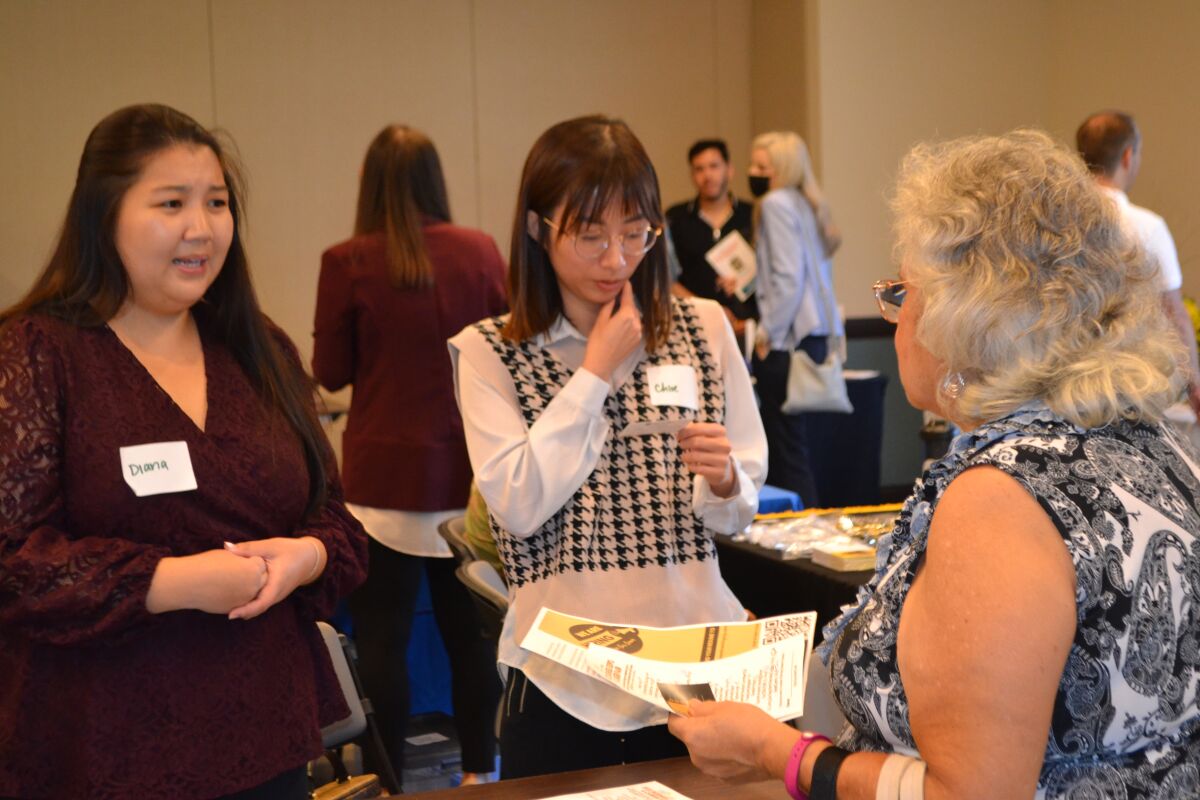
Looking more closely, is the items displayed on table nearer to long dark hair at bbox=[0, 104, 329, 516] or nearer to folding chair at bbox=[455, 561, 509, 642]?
folding chair at bbox=[455, 561, 509, 642]

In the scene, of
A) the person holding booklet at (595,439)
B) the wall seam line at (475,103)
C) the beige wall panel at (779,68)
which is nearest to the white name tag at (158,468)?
the person holding booklet at (595,439)

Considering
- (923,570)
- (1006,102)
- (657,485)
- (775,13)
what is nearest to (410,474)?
(657,485)

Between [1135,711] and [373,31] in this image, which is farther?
[373,31]

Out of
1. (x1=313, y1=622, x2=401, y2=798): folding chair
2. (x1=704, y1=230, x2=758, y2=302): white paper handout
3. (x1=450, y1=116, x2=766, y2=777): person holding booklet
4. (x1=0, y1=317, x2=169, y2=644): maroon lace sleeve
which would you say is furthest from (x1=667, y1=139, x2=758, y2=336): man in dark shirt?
(x1=0, y1=317, x2=169, y2=644): maroon lace sleeve

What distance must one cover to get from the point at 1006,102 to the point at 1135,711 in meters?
7.11

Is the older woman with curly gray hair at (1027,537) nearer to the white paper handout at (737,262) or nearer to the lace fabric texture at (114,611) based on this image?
the lace fabric texture at (114,611)

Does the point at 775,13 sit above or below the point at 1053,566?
above

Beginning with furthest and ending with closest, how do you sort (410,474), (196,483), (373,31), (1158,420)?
(373,31) → (410,474) → (196,483) → (1158,420)

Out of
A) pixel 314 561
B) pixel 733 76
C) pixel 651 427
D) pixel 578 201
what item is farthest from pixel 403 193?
pixel 733 76

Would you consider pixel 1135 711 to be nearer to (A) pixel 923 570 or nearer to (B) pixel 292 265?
(A) pixel 923 570

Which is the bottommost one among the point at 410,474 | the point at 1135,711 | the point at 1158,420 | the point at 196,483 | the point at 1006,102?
the point at 410,474

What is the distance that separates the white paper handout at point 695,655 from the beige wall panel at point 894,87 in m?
5.74

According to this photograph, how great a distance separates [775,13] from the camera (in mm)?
7535

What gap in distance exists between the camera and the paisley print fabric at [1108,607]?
1146mm
